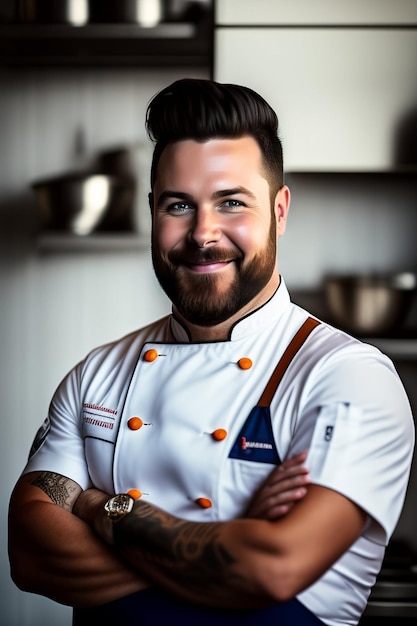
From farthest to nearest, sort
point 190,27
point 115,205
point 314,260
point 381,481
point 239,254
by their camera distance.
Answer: point 314,260 → point 115,205 → point 190,27 → point 239,254 → point 381,481

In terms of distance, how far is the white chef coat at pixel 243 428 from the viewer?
1.15 m

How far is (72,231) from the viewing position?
2369 millimetres

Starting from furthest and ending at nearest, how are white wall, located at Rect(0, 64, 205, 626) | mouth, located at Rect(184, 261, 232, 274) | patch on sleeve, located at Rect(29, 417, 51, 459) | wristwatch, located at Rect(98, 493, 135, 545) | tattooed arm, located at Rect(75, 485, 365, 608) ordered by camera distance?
white wall, located at Rect(0, 64, 205, 626)
patch on sleeve, located at Rect(29, 417, 51, 459)
mouth, located at Rect(184, 261, 232, 274)
wristwatch, located at Rect(98, 493, 135, 545)
tattooed arm, located at Rect(75, 485, 365, 608)

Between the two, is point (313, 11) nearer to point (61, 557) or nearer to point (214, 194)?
point (214, 194)

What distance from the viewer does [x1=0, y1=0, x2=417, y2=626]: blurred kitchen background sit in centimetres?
228

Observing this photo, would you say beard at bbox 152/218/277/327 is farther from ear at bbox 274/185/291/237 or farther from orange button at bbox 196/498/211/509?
orange button at bbox 196/498/211/509

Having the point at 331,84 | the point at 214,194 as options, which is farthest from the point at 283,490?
the point at 331,84

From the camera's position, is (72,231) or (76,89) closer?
(72,231)

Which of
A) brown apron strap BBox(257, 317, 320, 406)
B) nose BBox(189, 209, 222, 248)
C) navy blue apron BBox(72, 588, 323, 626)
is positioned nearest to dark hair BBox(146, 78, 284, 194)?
nose BBox(189, 209, 222, 248)

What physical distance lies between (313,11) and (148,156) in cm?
65

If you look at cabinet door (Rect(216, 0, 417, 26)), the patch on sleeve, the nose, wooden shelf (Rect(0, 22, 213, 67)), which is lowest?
the patch on sleeve

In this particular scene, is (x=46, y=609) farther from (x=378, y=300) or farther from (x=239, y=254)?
(x=239, y=254)

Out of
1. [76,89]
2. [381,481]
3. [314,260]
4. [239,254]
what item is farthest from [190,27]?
[381,481]

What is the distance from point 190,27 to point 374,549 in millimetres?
1542
